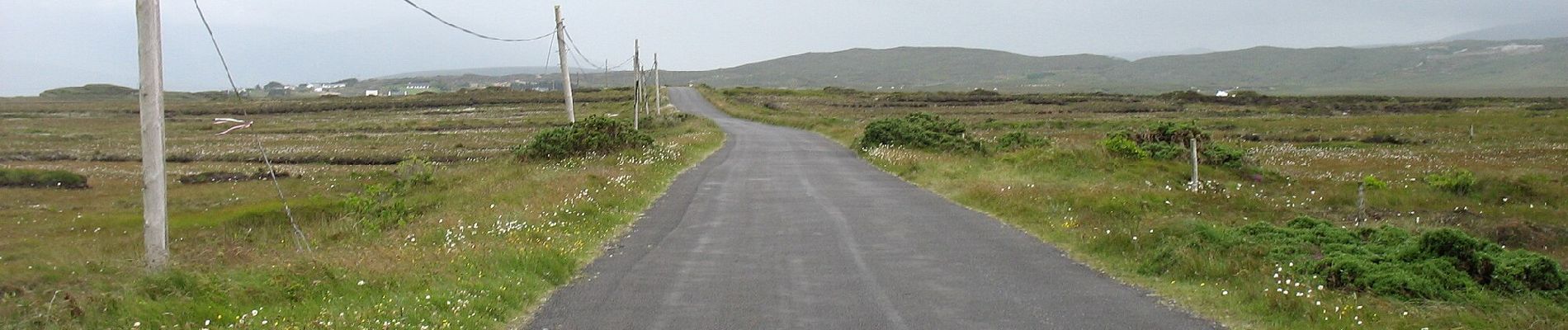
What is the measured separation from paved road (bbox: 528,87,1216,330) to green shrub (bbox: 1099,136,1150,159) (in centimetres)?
757

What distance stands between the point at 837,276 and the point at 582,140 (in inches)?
659

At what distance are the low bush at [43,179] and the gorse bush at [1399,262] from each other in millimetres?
27365

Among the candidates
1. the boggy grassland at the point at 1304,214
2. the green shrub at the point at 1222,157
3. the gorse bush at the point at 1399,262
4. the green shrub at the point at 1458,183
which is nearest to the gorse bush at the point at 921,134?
the boggy grassland at the point at 1304,214

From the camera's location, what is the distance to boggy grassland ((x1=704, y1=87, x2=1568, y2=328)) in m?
7.34

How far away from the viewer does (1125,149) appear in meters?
21.9

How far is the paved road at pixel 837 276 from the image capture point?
7.16m

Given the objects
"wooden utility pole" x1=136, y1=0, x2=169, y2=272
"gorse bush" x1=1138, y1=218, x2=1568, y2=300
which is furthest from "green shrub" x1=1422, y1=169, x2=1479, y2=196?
"wooden utility pole" x1=136, y1=0, x2=169, y2=272

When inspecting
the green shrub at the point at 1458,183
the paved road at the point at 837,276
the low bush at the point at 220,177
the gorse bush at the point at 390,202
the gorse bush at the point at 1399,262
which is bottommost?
the low bush at the point at 220,177

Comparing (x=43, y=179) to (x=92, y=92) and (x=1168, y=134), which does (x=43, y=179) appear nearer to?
(x=1168, y=134)

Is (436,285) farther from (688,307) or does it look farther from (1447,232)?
(1447,232)

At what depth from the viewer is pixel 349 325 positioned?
638 cm

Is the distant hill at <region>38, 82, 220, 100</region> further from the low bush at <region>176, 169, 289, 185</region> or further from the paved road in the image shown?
the paved road

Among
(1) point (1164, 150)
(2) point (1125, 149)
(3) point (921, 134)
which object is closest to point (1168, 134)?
(1) point (1164, 150)

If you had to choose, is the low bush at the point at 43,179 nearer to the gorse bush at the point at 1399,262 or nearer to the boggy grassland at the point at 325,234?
the boggy grassland at the point at 325,234
